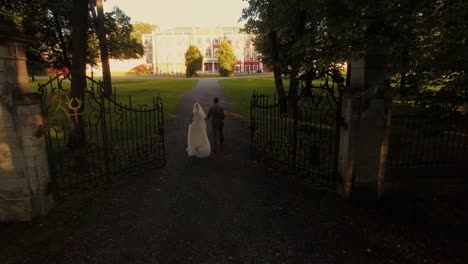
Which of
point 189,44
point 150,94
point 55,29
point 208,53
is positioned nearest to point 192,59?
point 189,44

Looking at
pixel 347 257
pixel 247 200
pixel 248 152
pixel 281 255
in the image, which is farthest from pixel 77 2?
pixel 347 257

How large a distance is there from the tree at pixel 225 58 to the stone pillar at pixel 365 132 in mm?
57434

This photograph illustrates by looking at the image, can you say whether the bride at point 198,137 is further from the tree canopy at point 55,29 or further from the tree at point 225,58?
the tree at point 225,58

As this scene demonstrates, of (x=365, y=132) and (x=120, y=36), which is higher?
(x=120, y=36)

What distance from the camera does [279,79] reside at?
15234 mm

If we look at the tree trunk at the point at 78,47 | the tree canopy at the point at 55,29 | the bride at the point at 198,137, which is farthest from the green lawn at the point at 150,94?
the bride at the point at 198,137

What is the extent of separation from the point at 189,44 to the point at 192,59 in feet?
78.4

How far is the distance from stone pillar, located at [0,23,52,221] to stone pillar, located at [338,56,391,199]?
5884 millimetres

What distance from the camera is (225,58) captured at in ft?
206

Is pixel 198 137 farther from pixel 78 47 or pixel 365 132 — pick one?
pixel 365 132

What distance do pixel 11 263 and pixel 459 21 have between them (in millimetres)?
7185

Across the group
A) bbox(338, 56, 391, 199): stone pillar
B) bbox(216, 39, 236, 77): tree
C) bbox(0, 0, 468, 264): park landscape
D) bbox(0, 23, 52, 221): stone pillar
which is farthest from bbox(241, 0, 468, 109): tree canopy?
bbox(216, 39, 236, 77): tree

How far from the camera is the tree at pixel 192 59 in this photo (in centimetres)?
5975

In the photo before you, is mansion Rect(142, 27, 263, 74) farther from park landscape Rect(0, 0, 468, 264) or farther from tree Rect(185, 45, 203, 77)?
park landscape Rect(0, 0, 468, 264)
